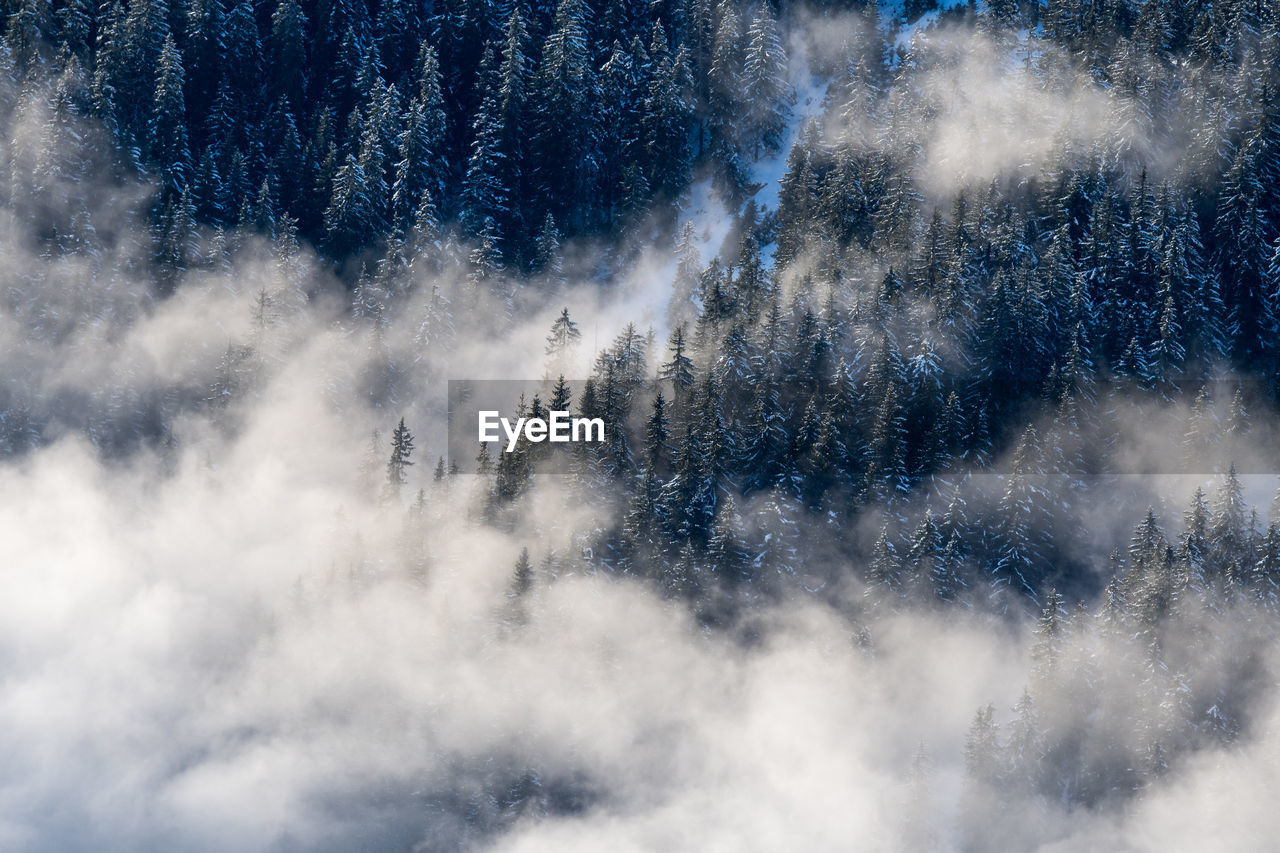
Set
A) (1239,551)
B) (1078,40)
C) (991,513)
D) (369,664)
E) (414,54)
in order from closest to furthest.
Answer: (1239,551)
(991,513)
(369,664)
(1078,40)
(414,54)

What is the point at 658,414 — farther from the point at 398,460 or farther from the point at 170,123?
the point at 170,123

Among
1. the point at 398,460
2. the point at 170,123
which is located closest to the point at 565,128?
the point at 170,123

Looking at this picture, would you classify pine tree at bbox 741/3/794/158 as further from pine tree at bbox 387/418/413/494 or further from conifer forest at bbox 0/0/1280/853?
pine tree at bbox 387/418/413/494

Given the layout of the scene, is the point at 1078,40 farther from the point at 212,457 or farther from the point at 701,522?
the point at 212,457

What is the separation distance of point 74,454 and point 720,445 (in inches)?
1847

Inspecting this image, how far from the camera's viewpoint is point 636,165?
113625 mm

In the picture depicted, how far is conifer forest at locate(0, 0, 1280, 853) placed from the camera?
9200cm

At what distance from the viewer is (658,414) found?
93750 millimetres

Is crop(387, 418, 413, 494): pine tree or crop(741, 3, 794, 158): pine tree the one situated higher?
crop(741, 3, 794, 158): pine tree

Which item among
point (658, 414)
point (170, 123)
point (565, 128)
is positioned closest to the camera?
point (658, 414)

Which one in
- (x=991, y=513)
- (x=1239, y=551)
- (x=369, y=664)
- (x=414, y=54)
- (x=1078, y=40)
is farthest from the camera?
(x=414, y=54)

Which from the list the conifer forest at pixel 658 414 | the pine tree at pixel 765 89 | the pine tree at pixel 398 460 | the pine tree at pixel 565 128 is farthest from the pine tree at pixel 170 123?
the pine tree at pixel 765 89

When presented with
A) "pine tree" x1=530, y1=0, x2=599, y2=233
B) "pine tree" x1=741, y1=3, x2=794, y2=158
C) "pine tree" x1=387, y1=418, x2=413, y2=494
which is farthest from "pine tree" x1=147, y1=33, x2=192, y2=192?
"pine tree" x1=741, y1=3, x2=794, y2=158

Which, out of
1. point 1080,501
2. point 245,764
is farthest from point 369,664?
point 1080,501
